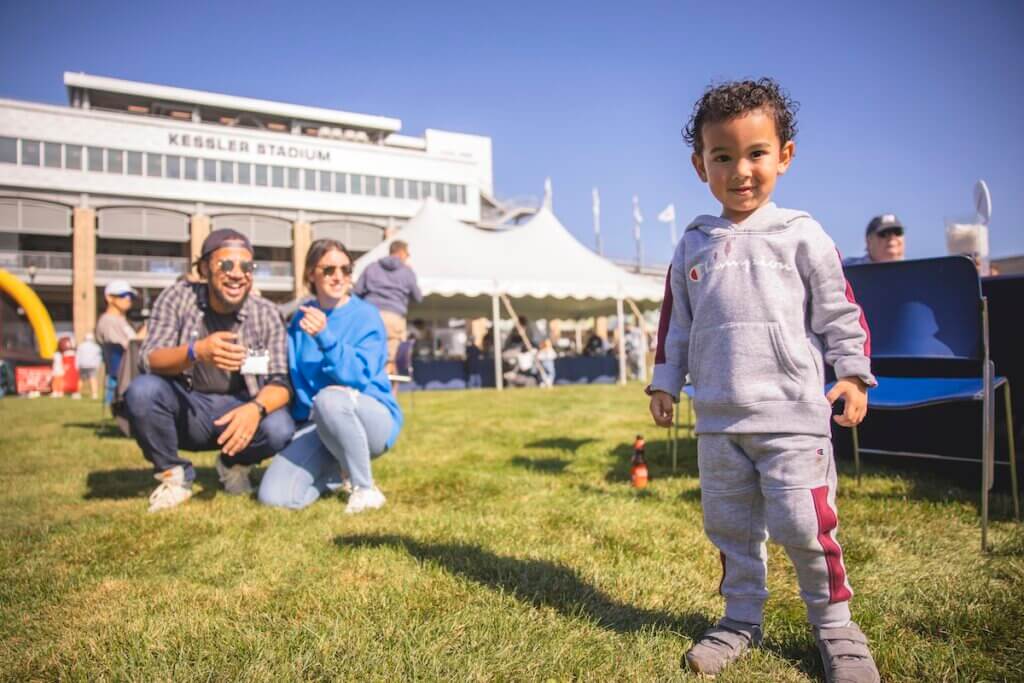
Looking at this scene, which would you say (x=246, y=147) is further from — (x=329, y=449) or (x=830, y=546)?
(x=830, y=546)

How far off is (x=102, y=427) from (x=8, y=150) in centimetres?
3751

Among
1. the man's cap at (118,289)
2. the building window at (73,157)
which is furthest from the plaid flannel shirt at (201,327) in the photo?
the building window at (73,157)

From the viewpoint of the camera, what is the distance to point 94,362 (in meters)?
15.1

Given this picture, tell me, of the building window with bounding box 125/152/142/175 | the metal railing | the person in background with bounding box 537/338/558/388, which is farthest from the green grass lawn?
the building window with bounding box 125/152/142/175

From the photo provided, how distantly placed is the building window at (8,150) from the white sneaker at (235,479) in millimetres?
41420

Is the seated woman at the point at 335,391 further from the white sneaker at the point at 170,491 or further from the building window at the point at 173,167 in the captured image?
the building window at the point at 173,167

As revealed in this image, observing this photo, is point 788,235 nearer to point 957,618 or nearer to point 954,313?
point 957,618

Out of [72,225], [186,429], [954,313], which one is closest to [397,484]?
[186,429]

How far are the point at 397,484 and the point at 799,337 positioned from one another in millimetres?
2811

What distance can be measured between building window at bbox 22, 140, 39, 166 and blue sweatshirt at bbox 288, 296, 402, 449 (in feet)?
136

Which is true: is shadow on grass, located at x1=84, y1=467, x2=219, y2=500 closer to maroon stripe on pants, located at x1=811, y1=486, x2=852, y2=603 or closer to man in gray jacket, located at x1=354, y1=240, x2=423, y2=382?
maroon stripe on pants, located at x1=811, y1=486, x2=852, y2=603

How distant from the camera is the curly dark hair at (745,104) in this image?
5.47 ft

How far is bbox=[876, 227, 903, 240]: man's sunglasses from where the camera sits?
4.60 m

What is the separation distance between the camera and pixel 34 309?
15.5ft
